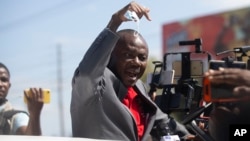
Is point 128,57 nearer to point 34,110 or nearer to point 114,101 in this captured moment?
point 114,101

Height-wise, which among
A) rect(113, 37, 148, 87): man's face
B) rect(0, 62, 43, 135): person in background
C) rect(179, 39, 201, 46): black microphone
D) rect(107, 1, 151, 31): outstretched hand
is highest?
rect(107, 1, 151, 31): outstretched hand

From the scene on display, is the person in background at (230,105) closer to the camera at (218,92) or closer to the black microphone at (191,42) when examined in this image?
the camera at (218,92)

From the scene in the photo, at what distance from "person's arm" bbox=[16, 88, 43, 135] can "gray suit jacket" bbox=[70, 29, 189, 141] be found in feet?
0.52

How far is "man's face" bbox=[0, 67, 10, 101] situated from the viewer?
8.46 ft

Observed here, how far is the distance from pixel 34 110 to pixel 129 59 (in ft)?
1.63

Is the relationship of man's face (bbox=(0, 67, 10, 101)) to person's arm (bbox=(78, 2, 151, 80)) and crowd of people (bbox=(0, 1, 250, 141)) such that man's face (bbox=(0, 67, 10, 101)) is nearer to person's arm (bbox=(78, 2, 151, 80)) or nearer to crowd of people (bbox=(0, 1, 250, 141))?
crowd of people (bbox=(0, 1, 250, 141))

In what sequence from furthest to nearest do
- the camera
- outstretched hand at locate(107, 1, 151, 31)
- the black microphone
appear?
the black microphone
outstretched hand at locate(107, 1, 151, 31)
the camera

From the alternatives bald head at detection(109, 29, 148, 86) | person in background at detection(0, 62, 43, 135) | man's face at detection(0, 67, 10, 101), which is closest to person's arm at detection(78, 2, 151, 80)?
bald head at detection(109, 29, 148, 86)

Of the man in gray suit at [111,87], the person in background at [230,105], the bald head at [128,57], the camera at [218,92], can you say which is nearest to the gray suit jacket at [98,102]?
the man in gray suit at [111,87]

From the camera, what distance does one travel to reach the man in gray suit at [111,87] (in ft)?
6.85

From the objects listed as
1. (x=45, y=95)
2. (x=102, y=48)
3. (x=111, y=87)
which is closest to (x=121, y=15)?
(x=102, y=48)

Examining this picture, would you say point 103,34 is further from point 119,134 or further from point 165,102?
point 165,102

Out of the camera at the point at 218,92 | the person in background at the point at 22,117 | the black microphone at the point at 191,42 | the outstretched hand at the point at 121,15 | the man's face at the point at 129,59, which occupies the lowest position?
the person in background at the point at 22,117

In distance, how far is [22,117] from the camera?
7.26 ft
